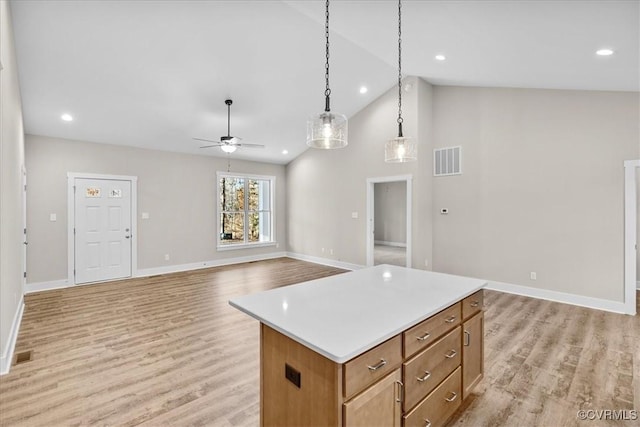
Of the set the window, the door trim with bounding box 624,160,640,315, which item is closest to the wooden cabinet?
the door trim with bounding box 624,160,640,315

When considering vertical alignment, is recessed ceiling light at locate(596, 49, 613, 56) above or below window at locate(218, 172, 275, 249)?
above

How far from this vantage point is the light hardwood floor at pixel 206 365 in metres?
2.09

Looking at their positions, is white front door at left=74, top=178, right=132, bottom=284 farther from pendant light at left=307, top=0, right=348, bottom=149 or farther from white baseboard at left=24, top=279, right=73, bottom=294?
pendant light at left=307, top=0, right=348, bottom=149

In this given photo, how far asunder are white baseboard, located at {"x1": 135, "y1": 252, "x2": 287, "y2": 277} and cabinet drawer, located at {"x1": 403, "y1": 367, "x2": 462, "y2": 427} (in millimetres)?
6254

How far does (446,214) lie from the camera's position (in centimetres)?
566

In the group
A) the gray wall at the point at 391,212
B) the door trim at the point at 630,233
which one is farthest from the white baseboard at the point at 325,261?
the gray wall at the point at 391,212

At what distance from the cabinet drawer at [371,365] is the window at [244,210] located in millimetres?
6667

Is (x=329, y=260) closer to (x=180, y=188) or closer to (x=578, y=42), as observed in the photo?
(x=180, y=188)

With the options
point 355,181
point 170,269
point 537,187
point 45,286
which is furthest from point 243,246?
point 537,187

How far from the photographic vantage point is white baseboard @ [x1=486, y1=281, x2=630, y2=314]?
4.04 m

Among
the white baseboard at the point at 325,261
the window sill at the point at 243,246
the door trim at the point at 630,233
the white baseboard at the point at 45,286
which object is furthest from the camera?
the window sill at the point at 243,246

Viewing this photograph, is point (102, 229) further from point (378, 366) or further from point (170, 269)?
point (378, 366)

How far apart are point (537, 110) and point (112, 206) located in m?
7.73

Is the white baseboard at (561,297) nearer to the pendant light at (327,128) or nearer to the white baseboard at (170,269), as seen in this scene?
the pendant light at (327,128)
